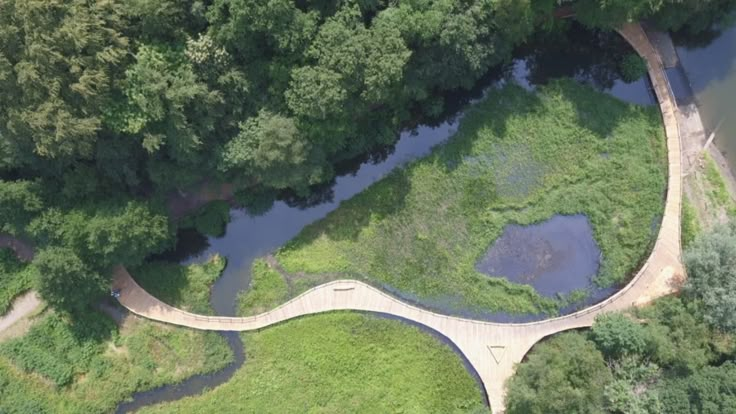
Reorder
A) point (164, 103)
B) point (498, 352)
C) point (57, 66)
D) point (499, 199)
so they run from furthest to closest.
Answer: point (499, 199)
point (498, 352)
point (164, 103)
point (57, 66)

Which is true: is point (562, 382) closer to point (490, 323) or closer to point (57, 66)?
point (490, 323)

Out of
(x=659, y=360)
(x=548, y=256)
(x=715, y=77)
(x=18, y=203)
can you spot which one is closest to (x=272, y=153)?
(x=18, y=203)

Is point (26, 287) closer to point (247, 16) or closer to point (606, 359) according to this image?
point (247, 16)

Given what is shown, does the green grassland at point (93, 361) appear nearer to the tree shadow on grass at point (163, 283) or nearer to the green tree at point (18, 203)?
the tree shadow on grass at point (163, 283)

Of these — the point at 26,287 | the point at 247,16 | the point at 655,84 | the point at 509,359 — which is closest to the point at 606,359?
the point at 509,359

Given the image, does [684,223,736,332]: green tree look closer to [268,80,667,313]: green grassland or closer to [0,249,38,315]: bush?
[268,80,667,313]: green grassland

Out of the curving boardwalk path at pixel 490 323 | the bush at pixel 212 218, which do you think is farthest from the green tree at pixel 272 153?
the curving boardwalk path at pixel 490 323
